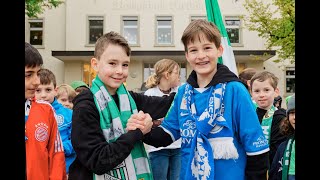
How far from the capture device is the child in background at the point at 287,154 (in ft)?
10.0

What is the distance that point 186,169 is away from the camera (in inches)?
99.0

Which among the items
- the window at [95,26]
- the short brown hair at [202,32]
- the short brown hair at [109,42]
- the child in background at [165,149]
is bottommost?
the child in background at [165,149]

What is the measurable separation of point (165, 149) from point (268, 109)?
1.22 m

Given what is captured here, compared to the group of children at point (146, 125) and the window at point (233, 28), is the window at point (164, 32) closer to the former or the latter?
the window at point (233, 28)

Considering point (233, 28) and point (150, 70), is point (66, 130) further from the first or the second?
point (233, 28)

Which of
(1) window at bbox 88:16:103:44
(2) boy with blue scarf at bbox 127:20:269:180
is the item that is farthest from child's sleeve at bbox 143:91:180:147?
(1) window at bbox 88:16:103:44

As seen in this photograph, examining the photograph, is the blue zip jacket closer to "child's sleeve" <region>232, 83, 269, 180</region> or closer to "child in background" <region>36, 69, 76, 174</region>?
"child in background" <region>36, 69, 76, 174</region>

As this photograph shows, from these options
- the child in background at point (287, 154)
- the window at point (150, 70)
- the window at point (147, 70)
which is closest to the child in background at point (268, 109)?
the child in background at point (287, 154)

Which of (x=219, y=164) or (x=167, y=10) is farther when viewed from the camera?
(x=167, y=10)

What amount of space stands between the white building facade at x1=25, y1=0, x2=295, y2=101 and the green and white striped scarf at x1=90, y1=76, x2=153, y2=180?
80.7 feet

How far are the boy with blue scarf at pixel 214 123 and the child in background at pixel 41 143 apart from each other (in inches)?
22.3
